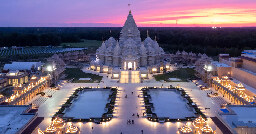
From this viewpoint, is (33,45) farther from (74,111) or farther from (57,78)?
(74,111)

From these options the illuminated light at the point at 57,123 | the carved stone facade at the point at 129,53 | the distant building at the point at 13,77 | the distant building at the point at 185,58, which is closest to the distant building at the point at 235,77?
the carved stone facade at the point at 129,53

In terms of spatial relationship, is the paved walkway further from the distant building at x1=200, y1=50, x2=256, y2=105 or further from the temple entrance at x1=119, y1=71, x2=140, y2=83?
the distant building at x1=200, y1=50, x2=256, y2=105

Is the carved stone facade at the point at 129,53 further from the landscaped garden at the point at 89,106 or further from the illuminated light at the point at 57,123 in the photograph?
the illuminated light at the point at 57,123

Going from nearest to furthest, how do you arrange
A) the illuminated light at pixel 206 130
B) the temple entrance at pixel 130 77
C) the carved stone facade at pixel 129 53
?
the illuminated light at pixel 206 130 → the temple entrance at pixel 130 77 → the carved stone facade at pixel 129 53

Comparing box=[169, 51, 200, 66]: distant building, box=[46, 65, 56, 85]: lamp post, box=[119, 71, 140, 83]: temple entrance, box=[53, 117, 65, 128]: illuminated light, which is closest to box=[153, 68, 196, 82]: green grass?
box=[119, 71, 140, 83]: temple entrance

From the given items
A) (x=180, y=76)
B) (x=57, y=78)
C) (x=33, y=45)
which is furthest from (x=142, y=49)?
(x=33, y=45)

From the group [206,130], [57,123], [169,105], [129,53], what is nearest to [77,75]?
[129,53]
